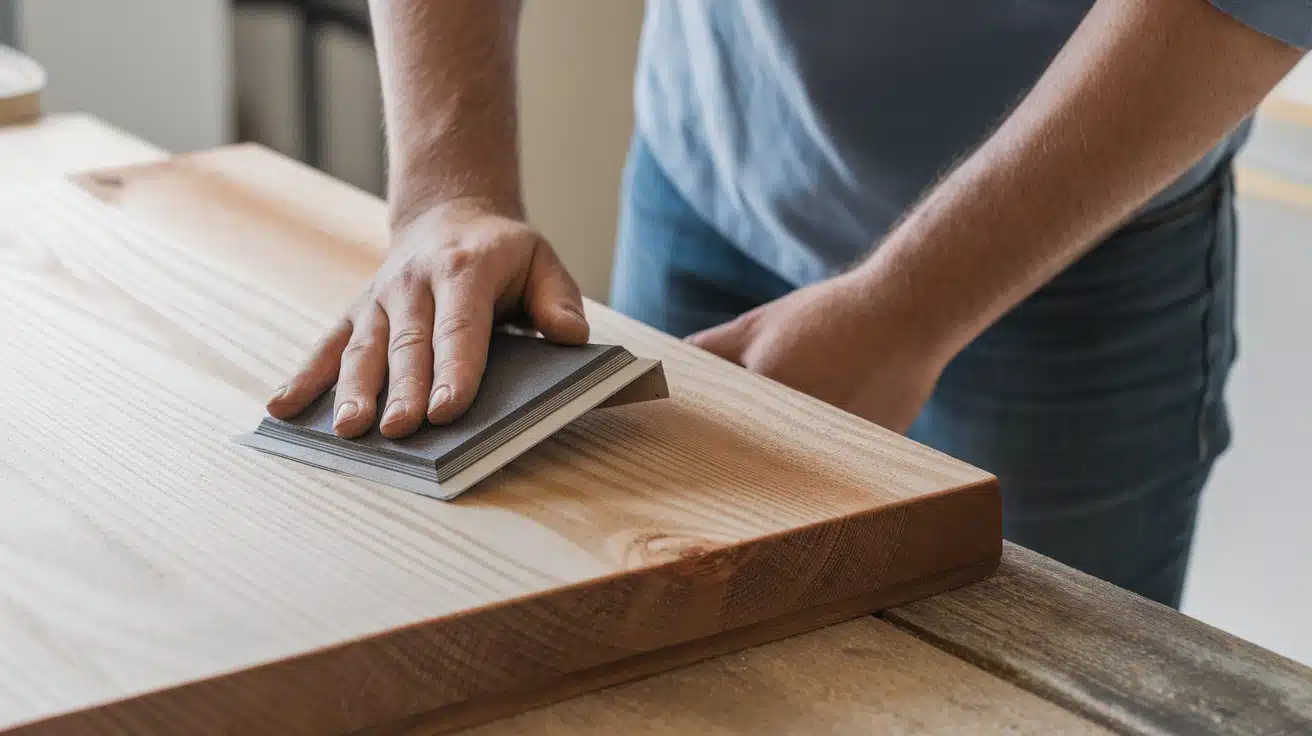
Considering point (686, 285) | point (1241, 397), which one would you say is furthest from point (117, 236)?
point (1241, 397)

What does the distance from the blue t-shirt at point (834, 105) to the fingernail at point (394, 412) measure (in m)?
0.48

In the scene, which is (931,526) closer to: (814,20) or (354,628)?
(354,628)

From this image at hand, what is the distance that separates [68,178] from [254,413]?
50cm

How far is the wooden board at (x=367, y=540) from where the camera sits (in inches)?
20.3

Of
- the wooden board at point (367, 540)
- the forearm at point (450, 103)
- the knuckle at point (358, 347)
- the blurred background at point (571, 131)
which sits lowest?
the blurred background at point (571, 131)

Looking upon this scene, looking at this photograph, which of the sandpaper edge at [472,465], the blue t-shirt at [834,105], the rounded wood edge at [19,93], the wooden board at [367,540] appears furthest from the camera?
the rounded wood edge at [19,93]

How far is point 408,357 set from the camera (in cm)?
73

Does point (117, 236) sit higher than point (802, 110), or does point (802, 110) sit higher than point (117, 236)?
point (802, 110)

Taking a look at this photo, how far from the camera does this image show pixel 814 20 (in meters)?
1.01

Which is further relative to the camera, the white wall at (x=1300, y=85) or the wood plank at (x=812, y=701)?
the white wall at (x=1300, y=85)

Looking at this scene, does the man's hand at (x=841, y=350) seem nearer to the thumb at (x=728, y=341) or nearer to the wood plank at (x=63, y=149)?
the thumb at (x=728, y=341)

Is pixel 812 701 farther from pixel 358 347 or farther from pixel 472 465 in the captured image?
pixel 358 347

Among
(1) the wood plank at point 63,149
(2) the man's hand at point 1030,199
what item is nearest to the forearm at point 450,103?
(2) the man's hand at point 1030,199

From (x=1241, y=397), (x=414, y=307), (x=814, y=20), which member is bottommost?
(x=1241, y=397)
